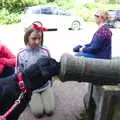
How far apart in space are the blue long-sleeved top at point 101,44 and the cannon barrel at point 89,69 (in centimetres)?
122

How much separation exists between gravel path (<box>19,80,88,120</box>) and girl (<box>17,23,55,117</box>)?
167 mm

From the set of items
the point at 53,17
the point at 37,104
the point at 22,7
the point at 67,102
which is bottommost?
the point at 22,7

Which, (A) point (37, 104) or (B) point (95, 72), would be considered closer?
(B) point (95, 72)

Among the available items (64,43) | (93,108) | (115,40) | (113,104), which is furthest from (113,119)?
(115,40)

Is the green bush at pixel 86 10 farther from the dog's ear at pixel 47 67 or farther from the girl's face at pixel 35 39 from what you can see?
the dog's ear at pixel 47 67

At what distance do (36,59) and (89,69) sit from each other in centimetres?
127

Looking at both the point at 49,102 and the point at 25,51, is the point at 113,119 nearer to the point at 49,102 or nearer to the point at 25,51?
the point at 49,102

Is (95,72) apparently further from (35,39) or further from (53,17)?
(53,17)

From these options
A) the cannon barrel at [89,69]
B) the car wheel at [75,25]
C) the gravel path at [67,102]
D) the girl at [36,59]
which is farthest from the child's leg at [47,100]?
the car wheel at [75,25]

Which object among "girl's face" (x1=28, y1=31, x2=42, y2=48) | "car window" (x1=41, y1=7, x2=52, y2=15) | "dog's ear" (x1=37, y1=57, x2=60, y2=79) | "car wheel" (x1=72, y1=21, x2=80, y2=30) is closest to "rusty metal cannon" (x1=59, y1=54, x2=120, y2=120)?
"dog's ear" (x1=37, y1=57, x2=60, y2=79)

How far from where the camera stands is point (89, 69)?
9.84 ft

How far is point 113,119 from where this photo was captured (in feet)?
11.7

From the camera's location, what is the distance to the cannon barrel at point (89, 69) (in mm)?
2941

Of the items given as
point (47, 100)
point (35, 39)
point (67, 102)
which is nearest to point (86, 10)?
point (67, 102)
